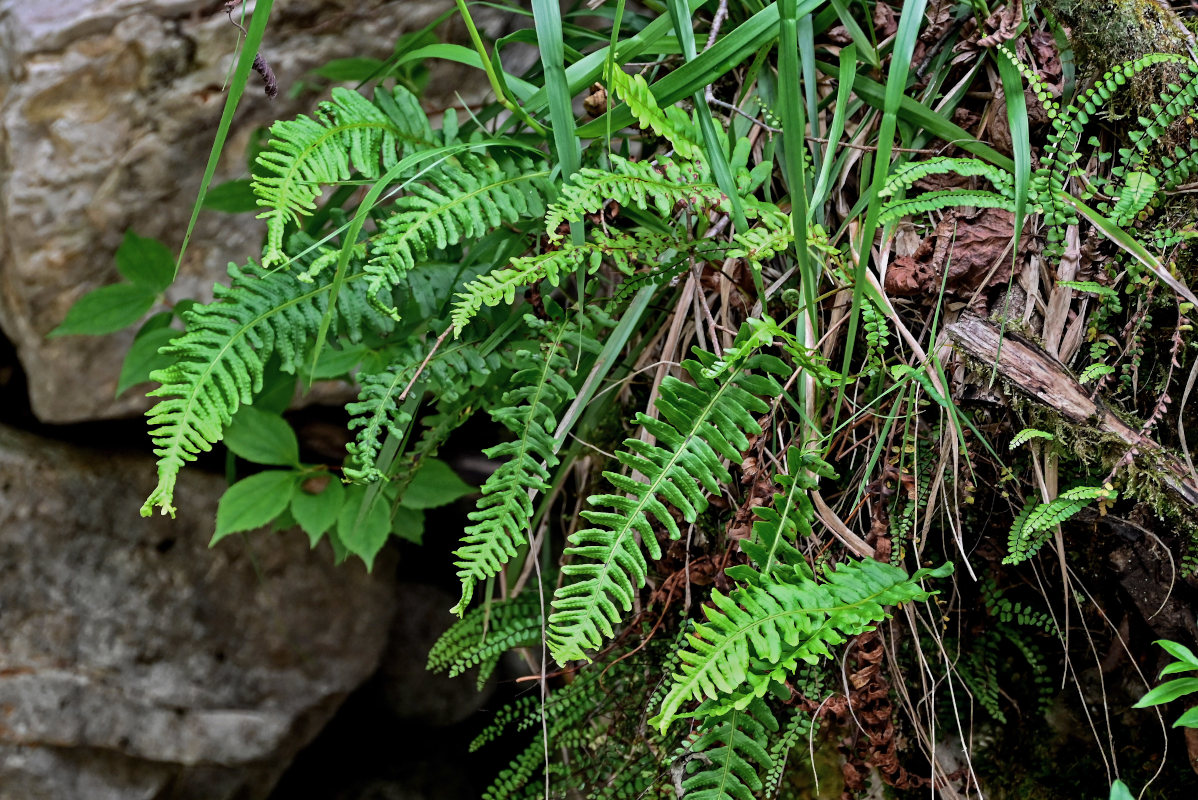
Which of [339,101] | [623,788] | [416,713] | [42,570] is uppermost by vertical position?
[339,101]

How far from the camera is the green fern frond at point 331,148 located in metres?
1.02

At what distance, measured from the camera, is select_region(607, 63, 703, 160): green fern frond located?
3.17 feet

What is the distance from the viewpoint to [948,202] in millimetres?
1079

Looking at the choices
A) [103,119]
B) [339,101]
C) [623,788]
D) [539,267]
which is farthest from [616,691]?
[103,119]

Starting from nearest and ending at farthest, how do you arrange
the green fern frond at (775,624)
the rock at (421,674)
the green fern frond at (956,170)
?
the green fern frond at (775,624) → the green fern frond at (956,170) → the rock at (421,674)

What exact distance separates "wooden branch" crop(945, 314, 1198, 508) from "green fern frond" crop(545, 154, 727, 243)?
14.7 inches

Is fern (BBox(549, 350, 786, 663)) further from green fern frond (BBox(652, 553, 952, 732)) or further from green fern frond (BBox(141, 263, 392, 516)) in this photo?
green fern frond (BBox(141, 263, 392, 516))

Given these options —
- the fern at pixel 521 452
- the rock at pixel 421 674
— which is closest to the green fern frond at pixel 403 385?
the fern at pixel 521 452

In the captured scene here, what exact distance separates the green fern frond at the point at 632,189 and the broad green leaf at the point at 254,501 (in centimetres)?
87

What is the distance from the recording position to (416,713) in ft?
7.37

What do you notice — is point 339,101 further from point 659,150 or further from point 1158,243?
point 1158,243

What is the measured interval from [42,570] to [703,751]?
5.20 feet

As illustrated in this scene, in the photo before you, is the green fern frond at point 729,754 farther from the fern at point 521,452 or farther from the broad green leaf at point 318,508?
the broad green leaf at point 318,508

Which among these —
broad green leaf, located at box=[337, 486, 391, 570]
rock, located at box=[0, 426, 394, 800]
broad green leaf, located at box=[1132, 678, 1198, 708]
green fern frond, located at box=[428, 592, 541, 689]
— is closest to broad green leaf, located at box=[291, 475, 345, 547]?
broad green leaf, located at box=[337, 486, 391, 570]
